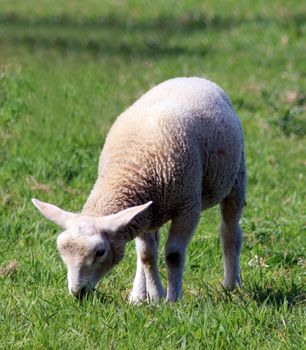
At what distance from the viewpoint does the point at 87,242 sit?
523 centimetres

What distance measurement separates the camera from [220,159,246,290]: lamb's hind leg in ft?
21.3

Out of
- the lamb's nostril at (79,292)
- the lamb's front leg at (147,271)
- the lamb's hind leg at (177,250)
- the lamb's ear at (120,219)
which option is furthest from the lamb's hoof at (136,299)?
the lamb's ear at (120,219)

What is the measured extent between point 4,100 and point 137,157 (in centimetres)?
426

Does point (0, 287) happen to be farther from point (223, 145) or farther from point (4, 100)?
point (4, 100)

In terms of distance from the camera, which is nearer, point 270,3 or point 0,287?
point 0,287

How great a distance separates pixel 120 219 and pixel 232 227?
1.47 metres

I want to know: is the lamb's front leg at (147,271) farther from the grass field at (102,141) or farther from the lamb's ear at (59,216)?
the lamb's ear at (59,216)

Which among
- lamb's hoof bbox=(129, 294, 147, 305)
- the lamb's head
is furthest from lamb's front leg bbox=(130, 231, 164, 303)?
the lamb's head

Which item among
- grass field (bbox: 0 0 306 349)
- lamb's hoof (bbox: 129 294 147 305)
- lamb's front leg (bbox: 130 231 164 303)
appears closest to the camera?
grass field (bbox: 0 0 306 349)

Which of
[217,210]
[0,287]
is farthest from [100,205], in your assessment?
[217,210]

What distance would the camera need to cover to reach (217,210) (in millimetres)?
7824

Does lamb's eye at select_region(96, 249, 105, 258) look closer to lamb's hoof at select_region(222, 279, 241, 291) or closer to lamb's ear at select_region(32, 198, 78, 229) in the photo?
lamb's ear at select_region(32, 198, 78, 229)

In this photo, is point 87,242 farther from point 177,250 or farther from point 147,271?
point 147,271

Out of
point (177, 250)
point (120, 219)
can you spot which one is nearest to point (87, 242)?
point (120, 219)
